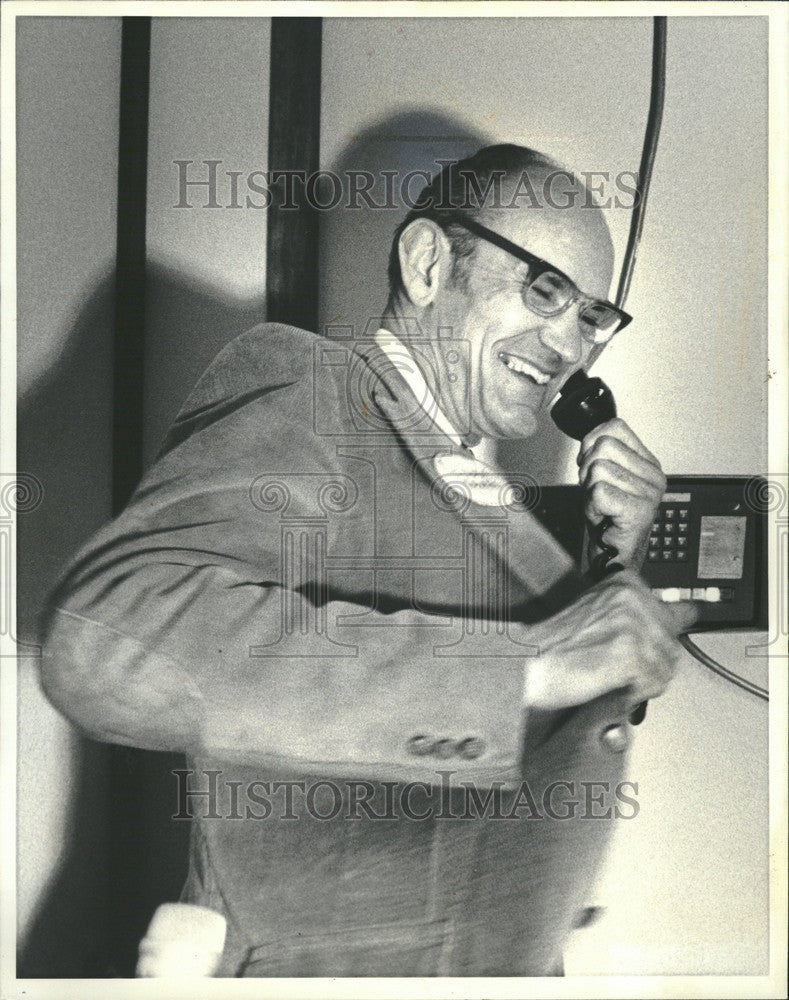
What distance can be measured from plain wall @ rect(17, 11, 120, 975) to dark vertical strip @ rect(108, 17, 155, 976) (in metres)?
0.02

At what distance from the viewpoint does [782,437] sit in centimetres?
176

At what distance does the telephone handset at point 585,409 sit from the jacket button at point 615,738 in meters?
0.02

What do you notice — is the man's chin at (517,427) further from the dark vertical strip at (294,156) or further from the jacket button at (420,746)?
the jacket button at (420,746)

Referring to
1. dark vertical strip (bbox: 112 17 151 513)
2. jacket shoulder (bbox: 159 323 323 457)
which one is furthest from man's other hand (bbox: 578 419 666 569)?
dark vertical strip (bbox: 112 17 151 513)

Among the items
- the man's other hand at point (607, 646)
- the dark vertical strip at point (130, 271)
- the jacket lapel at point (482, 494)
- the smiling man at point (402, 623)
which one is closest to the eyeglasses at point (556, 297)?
the smiling man at point (402, 623)

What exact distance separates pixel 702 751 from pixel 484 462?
22.2 inches

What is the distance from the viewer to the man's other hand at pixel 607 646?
5.56ft

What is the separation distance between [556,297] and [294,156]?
1.50 ft

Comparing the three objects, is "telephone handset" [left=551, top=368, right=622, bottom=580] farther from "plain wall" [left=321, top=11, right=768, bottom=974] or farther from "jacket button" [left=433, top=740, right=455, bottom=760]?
"jacket button" [left=433, top=740, right=455, bottom=760]

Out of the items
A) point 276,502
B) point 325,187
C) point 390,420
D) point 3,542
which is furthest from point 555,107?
point 3,542

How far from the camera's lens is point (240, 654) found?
5.52 ft

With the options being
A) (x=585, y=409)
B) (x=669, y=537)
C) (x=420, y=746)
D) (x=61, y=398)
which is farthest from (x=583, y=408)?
(x=61, y=398)

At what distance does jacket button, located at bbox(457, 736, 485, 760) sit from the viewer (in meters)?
1.70

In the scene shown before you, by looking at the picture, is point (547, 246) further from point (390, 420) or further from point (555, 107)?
point (390, 420)
